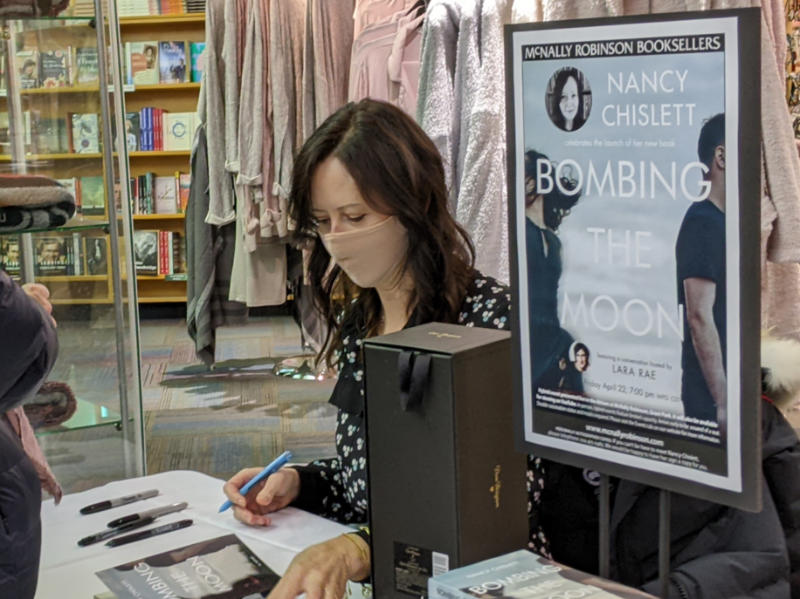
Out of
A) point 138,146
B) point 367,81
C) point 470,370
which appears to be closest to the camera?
point 470,370

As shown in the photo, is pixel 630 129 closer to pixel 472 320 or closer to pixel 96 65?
pixel 472 320

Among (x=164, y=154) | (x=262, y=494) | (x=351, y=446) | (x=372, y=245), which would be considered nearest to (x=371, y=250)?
(x=372, y=245)

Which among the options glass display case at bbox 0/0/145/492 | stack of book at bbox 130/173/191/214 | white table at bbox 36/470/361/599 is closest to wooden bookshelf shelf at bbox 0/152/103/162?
glass display case at bbox 0/0/145/492

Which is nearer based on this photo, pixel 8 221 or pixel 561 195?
pixel 561 195

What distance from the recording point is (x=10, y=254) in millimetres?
2047

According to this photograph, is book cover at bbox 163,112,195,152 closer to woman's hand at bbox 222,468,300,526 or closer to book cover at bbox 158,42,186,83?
book cover at bbox 158,42,186,83

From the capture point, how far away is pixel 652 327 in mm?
802

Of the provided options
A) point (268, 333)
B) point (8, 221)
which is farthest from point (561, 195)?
point (268, 333)

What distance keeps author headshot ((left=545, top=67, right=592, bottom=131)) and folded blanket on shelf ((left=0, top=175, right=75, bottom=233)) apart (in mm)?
1047

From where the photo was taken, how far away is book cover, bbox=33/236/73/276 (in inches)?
84.4

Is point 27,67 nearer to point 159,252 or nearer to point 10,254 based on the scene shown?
point 10,254

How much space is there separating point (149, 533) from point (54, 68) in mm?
1141

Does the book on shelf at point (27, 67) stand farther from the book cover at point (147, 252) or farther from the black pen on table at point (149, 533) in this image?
the book cover at point (147, 252)

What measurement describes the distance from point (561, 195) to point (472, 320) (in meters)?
0.82
